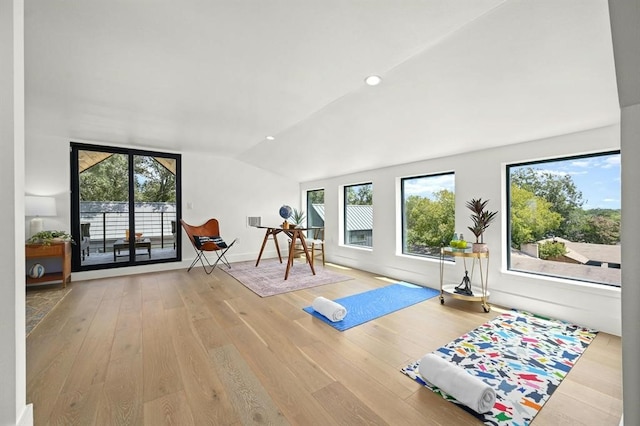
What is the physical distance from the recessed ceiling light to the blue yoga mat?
7.91ft

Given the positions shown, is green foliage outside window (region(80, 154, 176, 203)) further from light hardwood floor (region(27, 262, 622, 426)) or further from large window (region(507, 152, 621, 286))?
large window (region(507, 152, 621, 286))

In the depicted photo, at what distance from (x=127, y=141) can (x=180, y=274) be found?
2.48m

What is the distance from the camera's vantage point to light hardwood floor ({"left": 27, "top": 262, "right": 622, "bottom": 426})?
147 centimetres

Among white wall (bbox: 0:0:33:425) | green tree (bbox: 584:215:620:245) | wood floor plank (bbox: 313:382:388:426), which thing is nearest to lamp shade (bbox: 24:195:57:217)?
white wall (bbox: 0:0:33:425)

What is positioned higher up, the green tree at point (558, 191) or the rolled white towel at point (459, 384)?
the green tree at point (558, 191)

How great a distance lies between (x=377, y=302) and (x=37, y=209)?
490 centimetres

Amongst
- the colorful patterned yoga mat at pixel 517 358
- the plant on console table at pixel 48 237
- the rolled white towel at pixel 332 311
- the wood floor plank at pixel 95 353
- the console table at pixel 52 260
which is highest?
the plant on console table at pixel 48 237

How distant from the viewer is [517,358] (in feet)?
6.68

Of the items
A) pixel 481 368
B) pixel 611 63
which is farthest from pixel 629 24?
pixel 481 368

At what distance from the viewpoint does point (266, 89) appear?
2652 mm

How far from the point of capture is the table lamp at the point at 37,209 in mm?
3601

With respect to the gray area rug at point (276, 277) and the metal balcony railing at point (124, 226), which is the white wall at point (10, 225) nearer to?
the gray area rug at point (276, 277)

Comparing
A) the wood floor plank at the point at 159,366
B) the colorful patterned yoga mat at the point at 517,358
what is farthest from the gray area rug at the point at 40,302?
the colorful patterned yoga mat at the point at 517,358

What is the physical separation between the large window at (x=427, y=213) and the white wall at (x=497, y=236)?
0.56 ft
